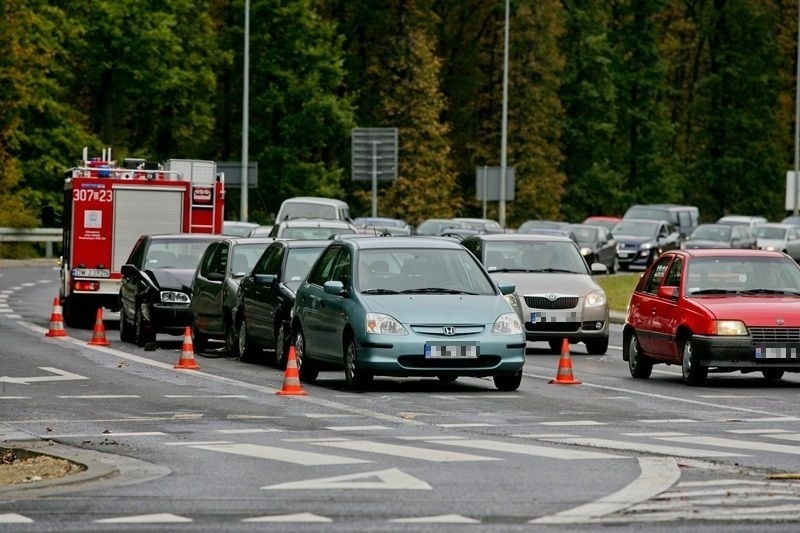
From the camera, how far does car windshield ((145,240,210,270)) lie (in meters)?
30.9

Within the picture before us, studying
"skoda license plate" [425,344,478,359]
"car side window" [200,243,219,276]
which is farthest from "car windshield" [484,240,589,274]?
"skoda license plate" [425,344,478,359]

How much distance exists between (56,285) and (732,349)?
3212 centimetres

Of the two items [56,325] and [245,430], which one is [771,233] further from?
[245,430]

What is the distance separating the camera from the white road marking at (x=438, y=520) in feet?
34.3

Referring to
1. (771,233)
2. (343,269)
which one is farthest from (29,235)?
(343,269)

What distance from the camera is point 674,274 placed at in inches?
915

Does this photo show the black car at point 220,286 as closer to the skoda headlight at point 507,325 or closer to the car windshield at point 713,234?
the skoda headlight at point 507,325

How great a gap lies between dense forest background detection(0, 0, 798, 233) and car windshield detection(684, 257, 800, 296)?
4732 centimetres

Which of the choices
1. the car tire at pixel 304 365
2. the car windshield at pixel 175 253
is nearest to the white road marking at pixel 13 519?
the car tire at pixel 304 365

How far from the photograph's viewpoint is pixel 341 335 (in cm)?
2072

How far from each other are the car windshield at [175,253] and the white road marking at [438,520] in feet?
67.1

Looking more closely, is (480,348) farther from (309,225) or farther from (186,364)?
(309,225)

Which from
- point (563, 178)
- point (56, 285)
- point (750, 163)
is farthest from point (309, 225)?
point (750, 163)

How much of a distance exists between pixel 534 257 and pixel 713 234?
39.6 m
